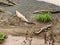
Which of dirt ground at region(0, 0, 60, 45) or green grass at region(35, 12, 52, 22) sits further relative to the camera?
green grass at region(35, 12, 52, 22)

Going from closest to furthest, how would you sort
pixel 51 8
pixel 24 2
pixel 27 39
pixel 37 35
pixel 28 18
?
1. pixel 27 39
2. pixel 37 35
3. pixel 28 18
4. pixel 51 8
5. pixel 24 2

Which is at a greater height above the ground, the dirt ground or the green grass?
the green grass

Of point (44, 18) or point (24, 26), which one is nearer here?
point (24, 26)

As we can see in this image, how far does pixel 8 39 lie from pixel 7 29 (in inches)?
28.7

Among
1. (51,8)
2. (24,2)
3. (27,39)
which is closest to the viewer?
(27,39)

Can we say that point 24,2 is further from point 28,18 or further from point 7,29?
point 7,29

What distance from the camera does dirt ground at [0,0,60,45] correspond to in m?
6.39

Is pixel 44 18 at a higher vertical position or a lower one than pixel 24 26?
higher

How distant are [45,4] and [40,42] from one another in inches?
146

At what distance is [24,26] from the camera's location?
7430 mm

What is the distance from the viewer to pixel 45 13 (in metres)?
8.51

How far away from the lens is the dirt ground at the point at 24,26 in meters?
6.39

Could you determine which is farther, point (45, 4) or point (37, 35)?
point (45, 4)

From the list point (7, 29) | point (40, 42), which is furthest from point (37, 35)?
point (7, 29)
